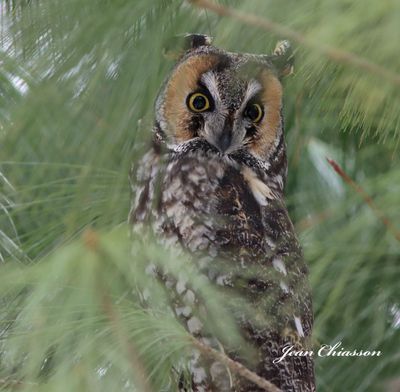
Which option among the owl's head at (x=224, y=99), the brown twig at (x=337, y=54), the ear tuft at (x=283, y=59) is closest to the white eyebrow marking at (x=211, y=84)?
the owl's head at (x=224, y=99)

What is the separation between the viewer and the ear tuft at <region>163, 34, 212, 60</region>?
1.58 meters

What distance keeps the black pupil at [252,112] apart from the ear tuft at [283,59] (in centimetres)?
8

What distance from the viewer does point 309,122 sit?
1953mm

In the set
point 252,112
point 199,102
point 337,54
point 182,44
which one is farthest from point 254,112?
point 337,54

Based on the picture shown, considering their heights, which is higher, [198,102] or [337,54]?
[337,54]

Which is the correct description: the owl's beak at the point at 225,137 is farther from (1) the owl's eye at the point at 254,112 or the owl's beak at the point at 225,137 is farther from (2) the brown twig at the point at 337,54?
(2) the brown twig at the point at 337,54

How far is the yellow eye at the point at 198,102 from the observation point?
172 centimetres

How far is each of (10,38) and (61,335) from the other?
58cm

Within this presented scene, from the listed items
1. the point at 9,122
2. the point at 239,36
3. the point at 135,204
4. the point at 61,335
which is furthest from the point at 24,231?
the point at 61,335

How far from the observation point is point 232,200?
1.73 m

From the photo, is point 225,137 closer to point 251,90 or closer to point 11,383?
point 251,90

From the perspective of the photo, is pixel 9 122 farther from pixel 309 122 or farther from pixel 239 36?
pixel 309 122

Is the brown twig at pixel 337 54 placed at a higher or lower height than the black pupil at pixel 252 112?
higher

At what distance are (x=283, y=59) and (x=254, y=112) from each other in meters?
0.11
